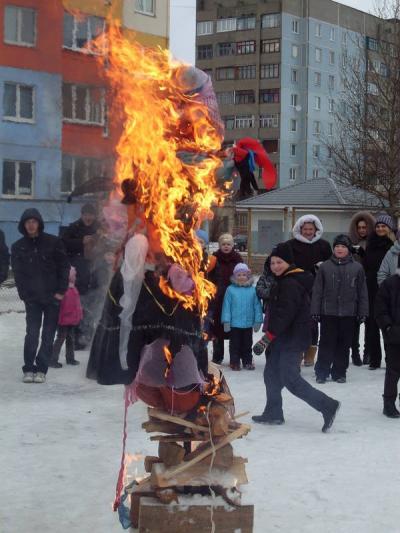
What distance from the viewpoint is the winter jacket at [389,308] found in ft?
26.5

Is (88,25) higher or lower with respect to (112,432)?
higher

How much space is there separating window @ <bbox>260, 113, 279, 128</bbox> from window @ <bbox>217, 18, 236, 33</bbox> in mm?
9323

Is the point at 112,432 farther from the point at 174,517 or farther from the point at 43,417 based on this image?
the point at 174,517

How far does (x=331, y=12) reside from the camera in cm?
7331

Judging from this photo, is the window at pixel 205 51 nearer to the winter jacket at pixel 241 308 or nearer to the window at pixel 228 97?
the window at pixel 228 97

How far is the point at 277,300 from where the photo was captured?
7441 mm

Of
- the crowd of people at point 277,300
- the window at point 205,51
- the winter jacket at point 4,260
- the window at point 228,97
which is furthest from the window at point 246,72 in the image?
the winter jacket at point 4,260

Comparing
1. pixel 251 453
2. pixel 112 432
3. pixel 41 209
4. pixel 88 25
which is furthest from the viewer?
pixel 112 432

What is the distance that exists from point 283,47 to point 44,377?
2593 inches

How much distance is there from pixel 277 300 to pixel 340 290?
2389 mm

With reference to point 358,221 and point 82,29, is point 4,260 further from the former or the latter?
point 82,29

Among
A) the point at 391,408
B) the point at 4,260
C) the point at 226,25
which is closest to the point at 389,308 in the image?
the point at 391,408

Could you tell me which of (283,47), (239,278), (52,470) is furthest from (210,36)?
(52,470)

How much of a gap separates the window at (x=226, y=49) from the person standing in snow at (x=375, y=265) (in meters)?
65.7
